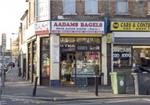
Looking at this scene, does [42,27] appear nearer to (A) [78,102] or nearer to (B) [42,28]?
(B) [42,28]

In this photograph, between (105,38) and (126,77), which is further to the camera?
(105,38)

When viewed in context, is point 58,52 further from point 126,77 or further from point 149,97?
point 149,97

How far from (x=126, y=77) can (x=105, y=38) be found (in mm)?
7139

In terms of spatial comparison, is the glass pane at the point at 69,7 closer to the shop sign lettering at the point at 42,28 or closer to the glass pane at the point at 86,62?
the shop sign lettering at the point at 42,28

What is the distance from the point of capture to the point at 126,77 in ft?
91.1

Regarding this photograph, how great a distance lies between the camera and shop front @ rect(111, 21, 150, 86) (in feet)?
112

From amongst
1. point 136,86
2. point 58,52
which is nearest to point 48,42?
point 58,52

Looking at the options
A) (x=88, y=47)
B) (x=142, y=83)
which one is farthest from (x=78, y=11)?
(x=142, y=83)

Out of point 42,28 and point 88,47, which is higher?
point 42,28

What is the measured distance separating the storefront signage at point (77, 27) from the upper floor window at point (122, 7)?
162 cm

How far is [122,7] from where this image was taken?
115 ft

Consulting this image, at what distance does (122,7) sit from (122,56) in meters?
3.29

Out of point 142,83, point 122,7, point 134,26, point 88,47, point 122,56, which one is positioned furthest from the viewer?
point 122,7

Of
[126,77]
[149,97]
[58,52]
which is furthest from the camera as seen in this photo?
[58,52]
